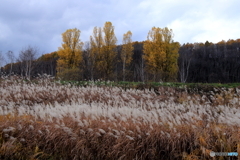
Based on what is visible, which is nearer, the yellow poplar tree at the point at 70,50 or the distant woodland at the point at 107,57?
the distant woodland at the point at 107,57

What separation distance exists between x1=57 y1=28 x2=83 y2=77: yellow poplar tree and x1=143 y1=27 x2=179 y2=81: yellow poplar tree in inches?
445

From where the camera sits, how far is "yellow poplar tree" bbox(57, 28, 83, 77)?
104 ft

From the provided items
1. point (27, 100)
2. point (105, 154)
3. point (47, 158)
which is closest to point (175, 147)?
point (105, 154)

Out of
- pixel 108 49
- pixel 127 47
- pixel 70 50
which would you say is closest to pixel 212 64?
pixel 127 47

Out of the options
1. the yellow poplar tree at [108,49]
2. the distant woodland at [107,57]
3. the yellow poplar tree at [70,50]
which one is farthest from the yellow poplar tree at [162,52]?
Result: the yellow poplar tree at [70,50]

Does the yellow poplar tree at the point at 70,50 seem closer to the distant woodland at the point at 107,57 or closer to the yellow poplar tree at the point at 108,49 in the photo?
the distant woodland at the point at 107,57

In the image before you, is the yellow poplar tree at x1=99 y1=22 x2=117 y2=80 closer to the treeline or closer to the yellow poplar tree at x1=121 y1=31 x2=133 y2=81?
the yellow poplar tree at x1=121 y1=31 x2=133 y2=81

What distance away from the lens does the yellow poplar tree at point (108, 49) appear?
27.6 meters

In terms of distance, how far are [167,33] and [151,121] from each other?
77.8 ft

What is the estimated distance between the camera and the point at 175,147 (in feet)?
14.0

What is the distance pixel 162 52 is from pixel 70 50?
14262 millimetres

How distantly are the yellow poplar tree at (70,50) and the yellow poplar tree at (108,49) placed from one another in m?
5.50

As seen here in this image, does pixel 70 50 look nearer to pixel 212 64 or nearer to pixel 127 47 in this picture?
pixel 127 47

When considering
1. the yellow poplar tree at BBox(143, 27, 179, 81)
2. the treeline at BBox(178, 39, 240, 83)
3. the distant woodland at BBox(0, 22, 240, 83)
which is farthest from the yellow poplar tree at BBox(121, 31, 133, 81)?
the treeline at BBox(178, 39, 240, 83)
